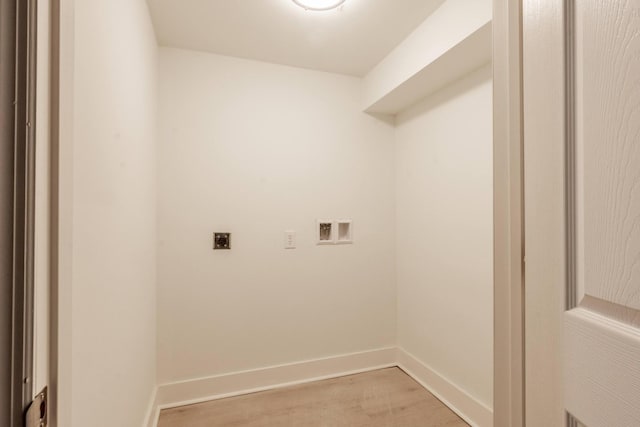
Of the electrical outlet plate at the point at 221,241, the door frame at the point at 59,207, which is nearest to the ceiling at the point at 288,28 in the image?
the electrical outlet plate at the point at 221,241

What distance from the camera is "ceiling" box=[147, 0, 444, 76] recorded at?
1709 mm

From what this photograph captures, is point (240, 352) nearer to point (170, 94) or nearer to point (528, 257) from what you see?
point (170, 94)

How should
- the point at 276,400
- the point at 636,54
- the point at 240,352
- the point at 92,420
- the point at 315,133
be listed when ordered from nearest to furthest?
the point at 636,54, the point at 92,420, the point at 276,400, the point at 240,352, the point at 315,133

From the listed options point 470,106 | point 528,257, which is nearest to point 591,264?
point 528,257

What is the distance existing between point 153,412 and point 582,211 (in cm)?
229

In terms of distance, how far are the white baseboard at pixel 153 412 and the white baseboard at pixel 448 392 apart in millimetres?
1802

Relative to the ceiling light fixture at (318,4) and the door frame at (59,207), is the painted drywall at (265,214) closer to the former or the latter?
the ceiling light fixture at (318,4)

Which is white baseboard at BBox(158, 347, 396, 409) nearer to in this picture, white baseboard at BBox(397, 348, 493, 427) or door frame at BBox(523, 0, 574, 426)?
white baseboard at BBox(397, 348, 493, 427)

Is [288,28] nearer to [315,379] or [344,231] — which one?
[344,231]

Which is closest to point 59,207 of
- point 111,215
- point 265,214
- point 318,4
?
point 111,215

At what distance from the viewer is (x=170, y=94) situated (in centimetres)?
210

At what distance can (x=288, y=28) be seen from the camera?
191 cm

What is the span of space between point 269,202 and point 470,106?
1.50m

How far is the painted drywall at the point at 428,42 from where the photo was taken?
59.0 inches
